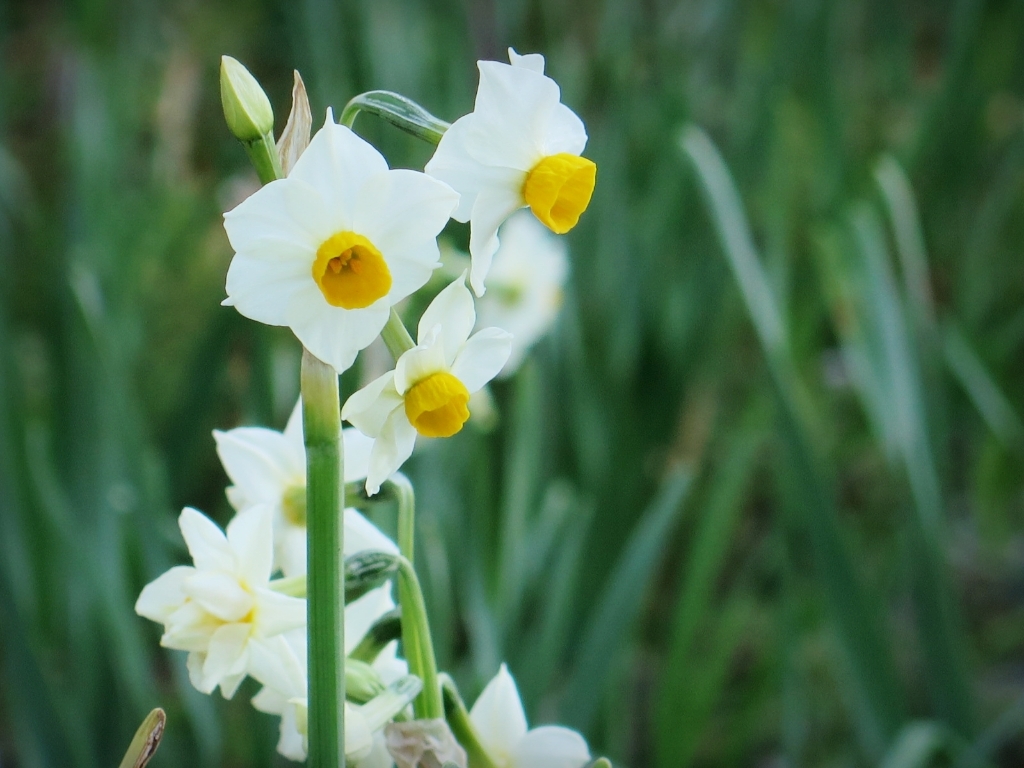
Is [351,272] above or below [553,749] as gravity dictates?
above

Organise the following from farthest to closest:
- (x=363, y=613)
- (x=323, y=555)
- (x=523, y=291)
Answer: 1. (x=523, y=291)
2. (x=363, y=613)
3. (x=323, y=555)

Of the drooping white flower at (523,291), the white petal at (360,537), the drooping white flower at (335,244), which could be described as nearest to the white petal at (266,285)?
the drooping white flower at (335,244)

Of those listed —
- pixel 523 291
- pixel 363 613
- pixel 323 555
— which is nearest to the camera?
pixel 323 555

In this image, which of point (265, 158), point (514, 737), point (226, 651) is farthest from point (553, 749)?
point (265, 158)

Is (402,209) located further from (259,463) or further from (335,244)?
(259,463)

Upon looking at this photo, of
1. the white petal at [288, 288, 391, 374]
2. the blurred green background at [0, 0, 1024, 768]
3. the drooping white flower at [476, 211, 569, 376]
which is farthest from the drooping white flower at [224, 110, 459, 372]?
the drooping white flower at [476, 211, 569, 376]

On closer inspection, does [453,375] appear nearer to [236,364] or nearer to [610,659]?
[610,659]
